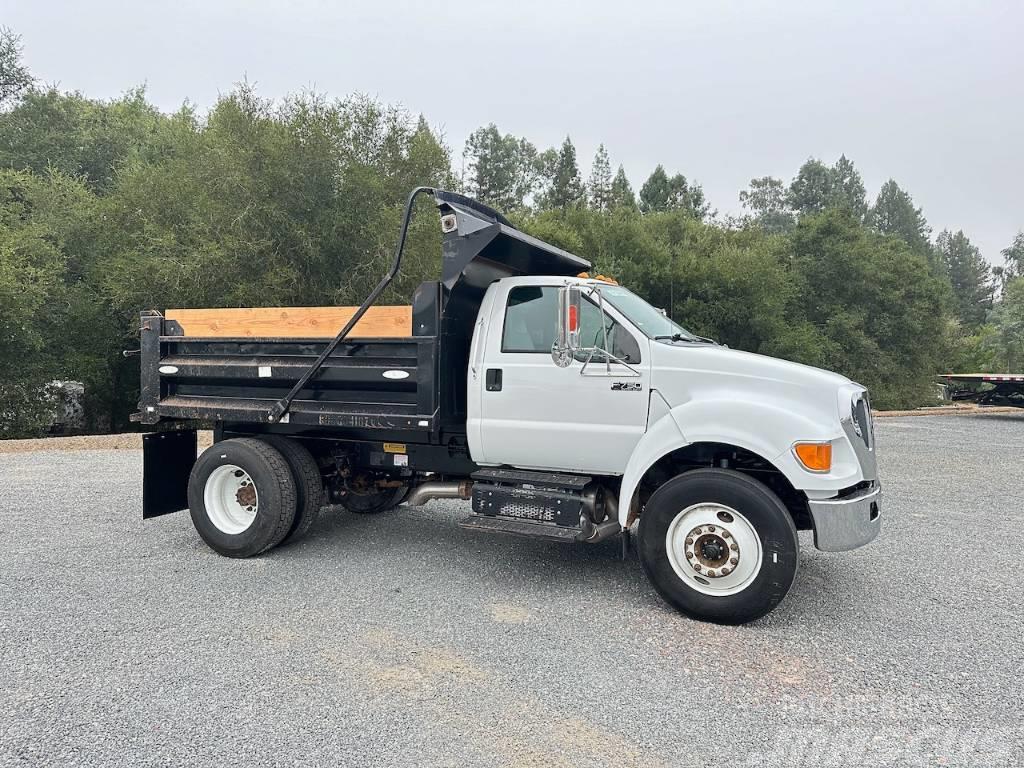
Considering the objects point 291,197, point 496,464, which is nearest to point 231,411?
point 496,464

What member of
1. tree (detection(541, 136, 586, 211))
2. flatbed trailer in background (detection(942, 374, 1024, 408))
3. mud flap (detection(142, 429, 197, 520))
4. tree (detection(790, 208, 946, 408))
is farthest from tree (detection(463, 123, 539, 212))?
mud flap (detection(142, 429, 197, 520))

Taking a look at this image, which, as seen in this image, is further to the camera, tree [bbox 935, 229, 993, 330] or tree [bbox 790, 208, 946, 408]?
tree [bbox 935, 229, 993, 330]

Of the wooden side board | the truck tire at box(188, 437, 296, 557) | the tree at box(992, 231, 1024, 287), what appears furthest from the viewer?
the tree at box(992, 231, 1024, 287)

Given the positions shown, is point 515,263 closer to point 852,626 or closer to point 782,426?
point 782,426

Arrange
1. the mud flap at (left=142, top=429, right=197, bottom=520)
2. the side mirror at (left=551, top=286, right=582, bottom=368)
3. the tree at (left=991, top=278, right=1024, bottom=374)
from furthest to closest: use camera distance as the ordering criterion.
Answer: the tree at (left=991, top=278, right=1024, bottom=374) < the mud flap at (left=142, top=429, right=197, bottom=520) < the side mirror at (left=551, top=286, right=582, bottom=368)

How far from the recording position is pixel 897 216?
77688 mm

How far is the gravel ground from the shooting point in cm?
302

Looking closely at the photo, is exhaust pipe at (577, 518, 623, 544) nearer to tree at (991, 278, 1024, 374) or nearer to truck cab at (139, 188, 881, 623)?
truck cab at (139, 188, 881, 623)

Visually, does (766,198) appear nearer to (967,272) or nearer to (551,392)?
(967,272)

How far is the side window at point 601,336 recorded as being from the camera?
15.7 feet

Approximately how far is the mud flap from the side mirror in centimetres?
362

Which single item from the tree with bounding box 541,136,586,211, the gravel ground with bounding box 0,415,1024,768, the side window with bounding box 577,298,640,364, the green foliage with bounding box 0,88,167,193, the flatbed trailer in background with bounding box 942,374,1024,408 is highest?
the tree with bounding box 541,136,586,211

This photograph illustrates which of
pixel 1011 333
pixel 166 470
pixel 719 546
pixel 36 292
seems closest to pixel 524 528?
pixel 719 546

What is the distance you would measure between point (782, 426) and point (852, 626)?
1.33 m
